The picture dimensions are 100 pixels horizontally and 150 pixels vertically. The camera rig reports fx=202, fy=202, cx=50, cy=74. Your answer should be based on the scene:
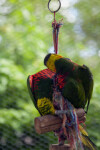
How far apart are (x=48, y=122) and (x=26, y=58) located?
95 cm

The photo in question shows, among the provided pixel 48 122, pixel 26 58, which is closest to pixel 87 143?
pixel 48 122

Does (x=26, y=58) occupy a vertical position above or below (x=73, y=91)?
above

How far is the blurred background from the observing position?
1283 mm

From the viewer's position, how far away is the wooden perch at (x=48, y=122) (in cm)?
52

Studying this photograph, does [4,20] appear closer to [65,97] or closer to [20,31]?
[20,31]

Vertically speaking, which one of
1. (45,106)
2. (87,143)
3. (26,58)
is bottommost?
(87,143)

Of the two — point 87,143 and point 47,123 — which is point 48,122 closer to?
point 47,123

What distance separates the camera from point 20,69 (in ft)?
4.35

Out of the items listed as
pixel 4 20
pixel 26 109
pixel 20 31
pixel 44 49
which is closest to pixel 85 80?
pixel 26 109

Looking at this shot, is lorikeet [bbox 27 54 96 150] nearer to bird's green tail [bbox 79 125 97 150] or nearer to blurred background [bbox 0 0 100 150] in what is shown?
bird's green tail [bbox 79 125 97 150]

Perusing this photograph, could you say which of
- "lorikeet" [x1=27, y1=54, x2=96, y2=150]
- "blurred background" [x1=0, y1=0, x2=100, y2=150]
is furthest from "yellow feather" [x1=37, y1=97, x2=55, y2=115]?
"blurred background" [x1=0, y1=0, x2=100, y2=150]

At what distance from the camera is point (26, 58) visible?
4.72ft

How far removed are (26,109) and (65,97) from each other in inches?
30.8

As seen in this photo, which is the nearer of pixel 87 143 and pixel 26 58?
pixel 87 143
